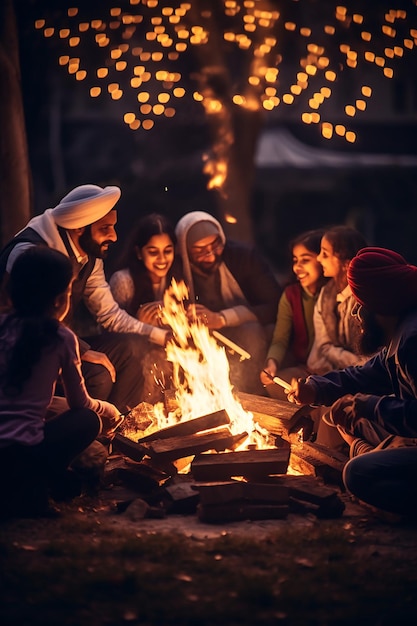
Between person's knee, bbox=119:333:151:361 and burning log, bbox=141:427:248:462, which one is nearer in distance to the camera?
burning log, bbox=141:427:248:462

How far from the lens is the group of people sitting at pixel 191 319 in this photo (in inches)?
266

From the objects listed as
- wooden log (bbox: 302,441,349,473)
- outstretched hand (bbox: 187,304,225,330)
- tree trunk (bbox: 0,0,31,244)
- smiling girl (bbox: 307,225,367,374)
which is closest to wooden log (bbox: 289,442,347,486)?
wooden log (bbox: 302,441,349,473)

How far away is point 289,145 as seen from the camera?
3108cm

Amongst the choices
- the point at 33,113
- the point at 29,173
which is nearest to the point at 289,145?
the point at 33,113

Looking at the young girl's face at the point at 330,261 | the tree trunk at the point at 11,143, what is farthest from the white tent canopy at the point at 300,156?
the young girl's face at the point at 330,261

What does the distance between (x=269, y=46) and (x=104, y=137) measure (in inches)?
676

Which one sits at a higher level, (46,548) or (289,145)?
(289,145)

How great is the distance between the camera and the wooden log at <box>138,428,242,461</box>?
7637mm

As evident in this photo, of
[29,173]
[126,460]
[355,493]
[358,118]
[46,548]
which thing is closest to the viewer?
[46,548]

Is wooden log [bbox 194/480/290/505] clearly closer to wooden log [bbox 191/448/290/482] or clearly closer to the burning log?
wooden log [bbox 191/448/290/482]

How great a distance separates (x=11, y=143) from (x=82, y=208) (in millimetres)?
3258

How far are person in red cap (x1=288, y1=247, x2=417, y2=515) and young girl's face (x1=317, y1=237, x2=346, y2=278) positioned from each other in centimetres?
198

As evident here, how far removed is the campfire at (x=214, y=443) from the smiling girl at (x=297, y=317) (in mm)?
526

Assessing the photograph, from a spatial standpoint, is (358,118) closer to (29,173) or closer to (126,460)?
(29,173)
